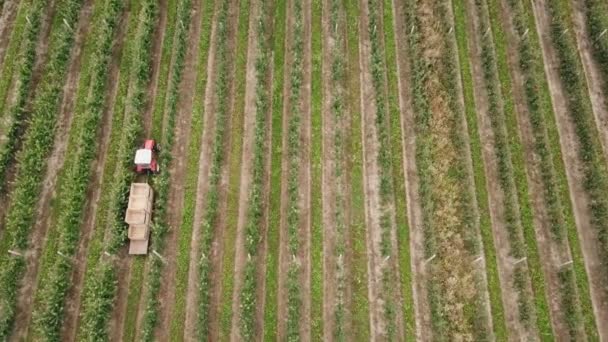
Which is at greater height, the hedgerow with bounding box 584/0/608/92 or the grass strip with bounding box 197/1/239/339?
the hedgerow with bounding box 584/0/608/92

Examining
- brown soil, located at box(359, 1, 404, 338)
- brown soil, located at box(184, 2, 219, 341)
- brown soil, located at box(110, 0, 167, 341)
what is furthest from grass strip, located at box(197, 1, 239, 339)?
brown soil, located at box(359, 1, 404, 338)

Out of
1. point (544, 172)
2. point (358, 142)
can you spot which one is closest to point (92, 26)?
point (358, 142)

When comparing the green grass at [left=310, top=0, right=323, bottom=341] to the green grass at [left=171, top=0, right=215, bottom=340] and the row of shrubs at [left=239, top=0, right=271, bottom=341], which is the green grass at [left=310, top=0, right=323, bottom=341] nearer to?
the row of shrubs at [left=239, top=0, right=271, bottom=341]

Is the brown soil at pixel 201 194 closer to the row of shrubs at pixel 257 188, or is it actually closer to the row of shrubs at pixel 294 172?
the row of shrubs at pixel 257 188

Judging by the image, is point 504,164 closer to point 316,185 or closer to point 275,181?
point 316,185

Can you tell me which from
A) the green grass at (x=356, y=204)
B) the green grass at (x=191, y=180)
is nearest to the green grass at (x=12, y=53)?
the green grass at (x=191, y=180)
